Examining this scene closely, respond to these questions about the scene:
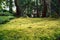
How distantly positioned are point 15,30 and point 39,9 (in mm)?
6246

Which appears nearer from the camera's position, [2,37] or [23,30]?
[2,37]

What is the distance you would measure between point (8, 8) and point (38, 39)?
23.0 ft

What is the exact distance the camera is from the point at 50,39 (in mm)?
3676

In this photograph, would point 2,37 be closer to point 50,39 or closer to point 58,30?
point 50,39

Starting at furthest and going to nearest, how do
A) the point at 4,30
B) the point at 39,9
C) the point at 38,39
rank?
the point at 39,9 → the point at 4,30 → the point at 38,39

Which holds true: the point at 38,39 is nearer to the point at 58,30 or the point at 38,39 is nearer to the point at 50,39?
the point at 50,39

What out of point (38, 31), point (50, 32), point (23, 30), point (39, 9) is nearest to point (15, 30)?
point (23, 30)

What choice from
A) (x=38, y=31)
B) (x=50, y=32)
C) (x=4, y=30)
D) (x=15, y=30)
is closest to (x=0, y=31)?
(x=4, y=30)

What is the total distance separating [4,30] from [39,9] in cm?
626

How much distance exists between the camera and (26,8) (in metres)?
10.6

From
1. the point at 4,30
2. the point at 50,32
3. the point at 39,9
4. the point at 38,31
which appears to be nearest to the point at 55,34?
the point at 50,32

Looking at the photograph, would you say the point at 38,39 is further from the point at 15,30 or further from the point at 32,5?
the point at 32,5

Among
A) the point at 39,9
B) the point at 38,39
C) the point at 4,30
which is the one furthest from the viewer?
the point at 39,9

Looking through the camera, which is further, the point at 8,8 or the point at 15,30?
the point at 8,8
